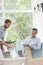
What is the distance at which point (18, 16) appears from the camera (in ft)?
12.3

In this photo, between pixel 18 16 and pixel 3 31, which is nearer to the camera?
pixel 3 31

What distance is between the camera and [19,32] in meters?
3.72

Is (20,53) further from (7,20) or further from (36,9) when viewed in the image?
(36,9)

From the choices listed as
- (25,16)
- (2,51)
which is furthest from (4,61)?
(25,16)

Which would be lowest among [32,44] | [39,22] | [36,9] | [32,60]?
[32,60]

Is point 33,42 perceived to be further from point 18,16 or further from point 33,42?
point 18,16

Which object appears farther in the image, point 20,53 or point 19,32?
point 19,32

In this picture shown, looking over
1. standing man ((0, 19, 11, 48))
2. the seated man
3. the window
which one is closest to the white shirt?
the seated man

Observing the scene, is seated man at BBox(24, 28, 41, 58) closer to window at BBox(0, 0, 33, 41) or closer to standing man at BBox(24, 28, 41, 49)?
standing man at BBox(24, 28, 41, 49)

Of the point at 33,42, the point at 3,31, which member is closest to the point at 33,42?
the point at 33,42

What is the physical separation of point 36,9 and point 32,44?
0.77 meters

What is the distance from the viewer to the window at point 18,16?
3.71 metres

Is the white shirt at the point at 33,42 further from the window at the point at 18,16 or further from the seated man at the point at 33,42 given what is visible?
the window at the point at 18,16

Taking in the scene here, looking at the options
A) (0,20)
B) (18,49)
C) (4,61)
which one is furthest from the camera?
(0,20)
